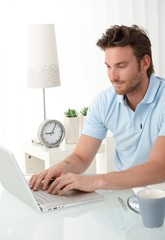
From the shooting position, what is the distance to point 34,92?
3531 millimetres

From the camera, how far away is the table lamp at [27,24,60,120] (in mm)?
2830

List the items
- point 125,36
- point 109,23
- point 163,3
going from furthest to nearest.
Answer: point 163,3 < point 109,23 < point 125,36

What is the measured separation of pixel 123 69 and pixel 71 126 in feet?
3.31

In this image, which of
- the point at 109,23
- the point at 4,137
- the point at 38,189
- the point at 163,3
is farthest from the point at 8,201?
the point at 163,3

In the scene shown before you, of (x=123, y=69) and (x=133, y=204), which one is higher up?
(x=123, y=69)

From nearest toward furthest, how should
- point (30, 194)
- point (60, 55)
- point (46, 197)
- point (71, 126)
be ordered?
1. point (30, 194)
2. point (46, 197)
3. point (71, 126)
4. point (60, 55)

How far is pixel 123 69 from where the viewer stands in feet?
6.81

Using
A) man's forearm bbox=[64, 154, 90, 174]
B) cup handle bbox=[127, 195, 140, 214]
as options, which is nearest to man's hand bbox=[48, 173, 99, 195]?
cup handle bbox=[127, 195, 140, 214]

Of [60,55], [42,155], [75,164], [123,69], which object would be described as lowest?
[42,155]

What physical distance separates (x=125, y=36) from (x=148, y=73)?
24 centimetres

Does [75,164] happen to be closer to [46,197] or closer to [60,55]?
[46,197]

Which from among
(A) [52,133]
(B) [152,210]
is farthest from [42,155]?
(B) [152,210]

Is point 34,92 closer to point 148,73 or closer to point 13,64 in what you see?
A: point 13,64

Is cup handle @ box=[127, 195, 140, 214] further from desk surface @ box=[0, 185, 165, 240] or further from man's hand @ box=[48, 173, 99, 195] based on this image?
man's hand @ box=[48, 173, 99, 195]
